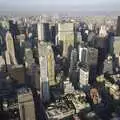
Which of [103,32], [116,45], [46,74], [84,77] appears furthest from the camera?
[103,32]

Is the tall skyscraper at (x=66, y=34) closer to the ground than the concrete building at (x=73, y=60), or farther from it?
farther from it

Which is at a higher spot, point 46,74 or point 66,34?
point 66,34

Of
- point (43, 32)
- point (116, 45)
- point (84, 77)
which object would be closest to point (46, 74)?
point (84, 77)

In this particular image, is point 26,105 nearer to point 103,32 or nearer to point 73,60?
point 73,60

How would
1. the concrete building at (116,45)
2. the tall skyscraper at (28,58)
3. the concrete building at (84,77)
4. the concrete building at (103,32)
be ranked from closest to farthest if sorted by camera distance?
the concrete building at (84,77) → the tall skyscraper at (28,58) → the concrete building at (116,45) → the concrete building at (103,32)

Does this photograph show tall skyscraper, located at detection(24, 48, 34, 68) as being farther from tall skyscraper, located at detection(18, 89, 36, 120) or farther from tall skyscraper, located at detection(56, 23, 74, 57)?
tall skyscraper, located at detection(18, 89, 36, 120)

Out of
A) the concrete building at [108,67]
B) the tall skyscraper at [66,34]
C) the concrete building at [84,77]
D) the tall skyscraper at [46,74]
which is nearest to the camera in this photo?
the tall skyscraper at [46,74]

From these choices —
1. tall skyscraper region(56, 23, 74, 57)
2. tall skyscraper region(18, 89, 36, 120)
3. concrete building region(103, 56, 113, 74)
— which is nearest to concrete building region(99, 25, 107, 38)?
tall skyscraper region(56, 23, 74, 57)

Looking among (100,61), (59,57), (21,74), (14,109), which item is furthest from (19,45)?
(14,109)

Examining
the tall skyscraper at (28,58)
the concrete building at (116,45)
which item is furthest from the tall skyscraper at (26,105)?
the concrete building at (116,45)

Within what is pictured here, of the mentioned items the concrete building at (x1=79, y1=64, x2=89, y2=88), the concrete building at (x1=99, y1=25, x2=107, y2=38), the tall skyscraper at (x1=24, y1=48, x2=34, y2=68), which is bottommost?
the concrete building at (x1=79, y1=64, x2=89, y2=88)

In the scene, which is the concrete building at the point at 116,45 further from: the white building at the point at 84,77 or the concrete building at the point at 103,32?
the white building at the point at 84,77

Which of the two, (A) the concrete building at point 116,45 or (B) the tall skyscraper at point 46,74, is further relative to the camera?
(A) the concrete building at point 116,45
